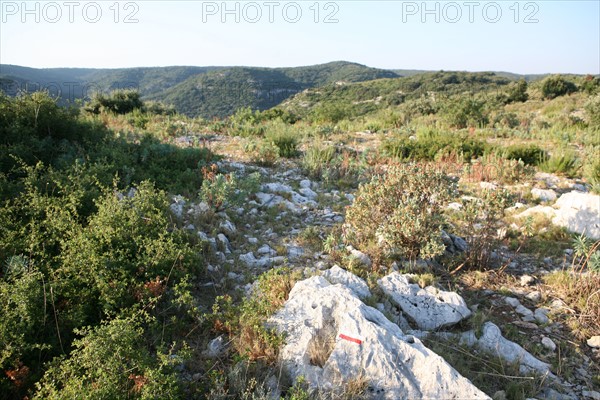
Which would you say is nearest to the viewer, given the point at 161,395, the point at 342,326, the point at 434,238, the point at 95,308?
the point at 161,395

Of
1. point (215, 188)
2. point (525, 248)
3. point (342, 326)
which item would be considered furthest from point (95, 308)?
point (525, 248)

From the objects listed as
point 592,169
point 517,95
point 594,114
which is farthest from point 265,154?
point 517,95

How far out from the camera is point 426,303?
11.1 feet

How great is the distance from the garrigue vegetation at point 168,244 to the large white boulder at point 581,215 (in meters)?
0.22

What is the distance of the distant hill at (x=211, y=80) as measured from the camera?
5740cm

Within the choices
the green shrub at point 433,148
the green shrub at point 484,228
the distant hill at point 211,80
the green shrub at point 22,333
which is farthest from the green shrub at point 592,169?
the distant hill at point 211,80

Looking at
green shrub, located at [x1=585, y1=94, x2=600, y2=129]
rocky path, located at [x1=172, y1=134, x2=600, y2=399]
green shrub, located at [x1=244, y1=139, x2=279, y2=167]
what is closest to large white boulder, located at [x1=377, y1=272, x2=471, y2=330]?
rocky path, located at [x1=172, y1=134, x2=600, y2=399]

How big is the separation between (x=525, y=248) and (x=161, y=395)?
14.6 feet

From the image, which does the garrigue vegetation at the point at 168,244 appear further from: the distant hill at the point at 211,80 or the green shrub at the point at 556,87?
the distant hill at the point at 211,80

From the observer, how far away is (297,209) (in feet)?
18.9

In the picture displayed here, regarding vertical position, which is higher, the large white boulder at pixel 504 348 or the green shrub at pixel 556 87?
the green shrub at pixel 556 87

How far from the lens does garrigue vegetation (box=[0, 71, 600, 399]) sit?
2.42 metres

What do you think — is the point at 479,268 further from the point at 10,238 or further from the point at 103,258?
the point at 10,238

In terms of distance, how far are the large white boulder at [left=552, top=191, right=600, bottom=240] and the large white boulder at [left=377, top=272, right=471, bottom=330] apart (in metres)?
2.57
